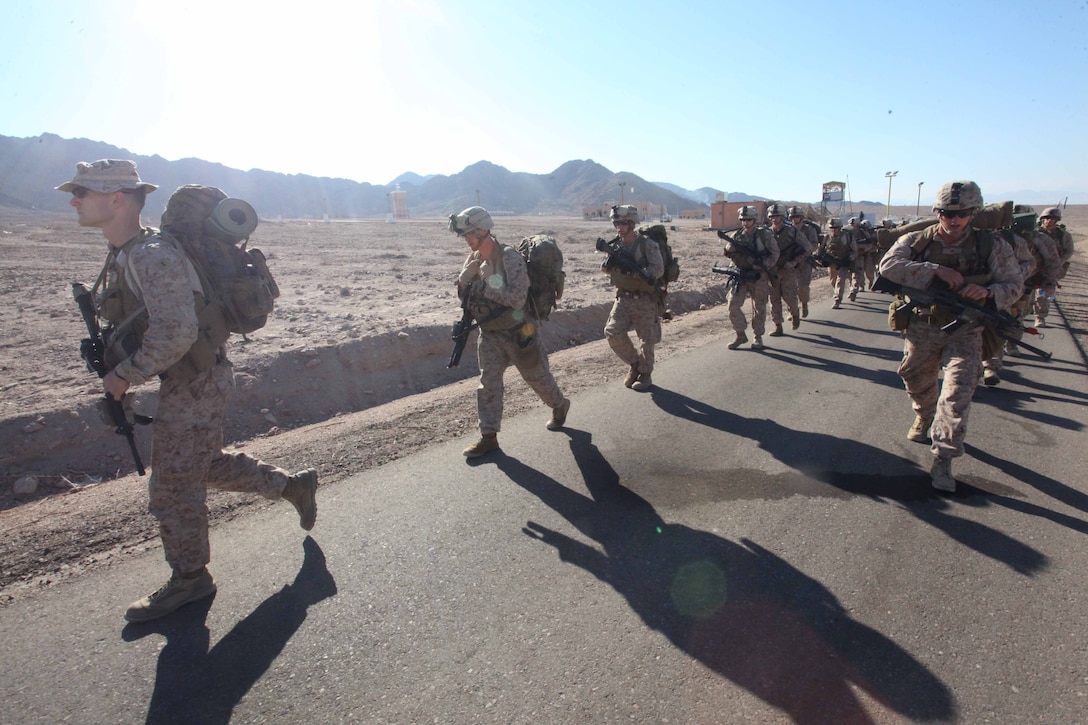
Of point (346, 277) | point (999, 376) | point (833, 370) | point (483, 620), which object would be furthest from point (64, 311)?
point (999, 376)

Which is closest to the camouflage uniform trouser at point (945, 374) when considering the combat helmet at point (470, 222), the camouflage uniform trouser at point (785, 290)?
the combat helmet at point (470, 222)

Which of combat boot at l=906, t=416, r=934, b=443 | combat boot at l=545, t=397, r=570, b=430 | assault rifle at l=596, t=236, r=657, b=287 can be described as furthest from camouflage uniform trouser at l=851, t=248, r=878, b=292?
combat boot at l=545, t=397, r=570, b=430

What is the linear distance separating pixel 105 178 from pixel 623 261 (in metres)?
4.59

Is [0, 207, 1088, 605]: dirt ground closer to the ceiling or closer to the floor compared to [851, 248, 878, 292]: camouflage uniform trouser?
closer to the floor

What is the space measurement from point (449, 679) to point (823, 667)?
1.52 m

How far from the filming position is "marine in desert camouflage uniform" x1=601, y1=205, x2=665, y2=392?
6.33 m

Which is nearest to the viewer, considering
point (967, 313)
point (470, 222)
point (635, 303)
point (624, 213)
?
point (967, 313)

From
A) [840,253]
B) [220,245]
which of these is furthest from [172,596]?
[840,253]

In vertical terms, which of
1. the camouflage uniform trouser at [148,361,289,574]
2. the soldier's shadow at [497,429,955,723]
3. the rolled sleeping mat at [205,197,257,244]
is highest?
the rolled sleeping mat at [205,197,257,244]

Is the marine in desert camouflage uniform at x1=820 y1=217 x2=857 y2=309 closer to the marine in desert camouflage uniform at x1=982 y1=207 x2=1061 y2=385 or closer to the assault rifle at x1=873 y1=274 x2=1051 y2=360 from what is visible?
the marine in desert camouflage uniform at x1=982 y1=207 x2=1061 y2=385

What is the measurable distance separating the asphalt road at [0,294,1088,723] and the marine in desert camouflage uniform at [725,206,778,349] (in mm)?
3977

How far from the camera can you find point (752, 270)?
8.58m

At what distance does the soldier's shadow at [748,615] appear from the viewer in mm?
2322

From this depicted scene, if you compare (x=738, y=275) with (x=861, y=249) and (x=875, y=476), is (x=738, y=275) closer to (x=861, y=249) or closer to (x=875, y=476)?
(x=875, y=476)
